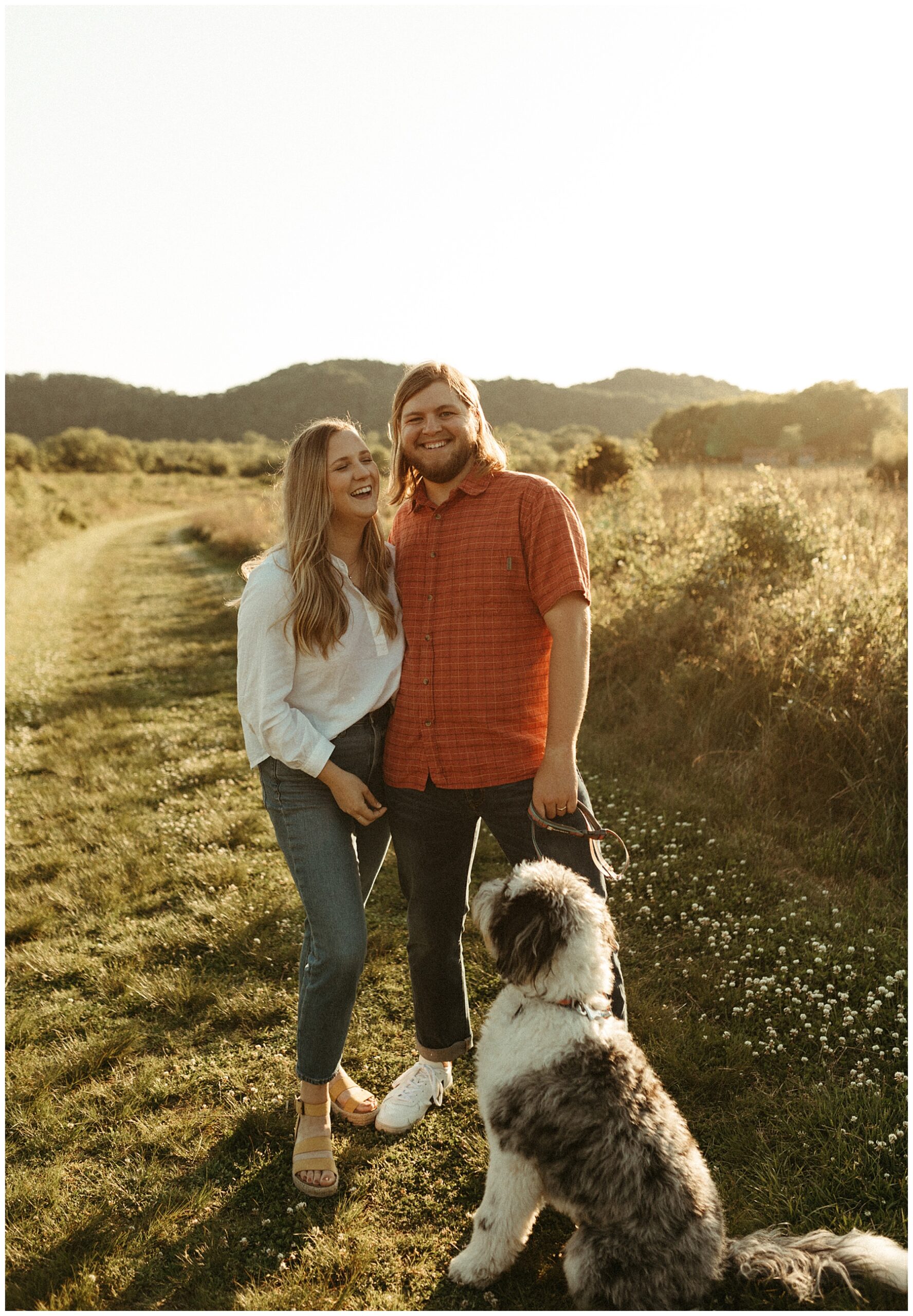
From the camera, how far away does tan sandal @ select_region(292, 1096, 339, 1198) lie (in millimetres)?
2980

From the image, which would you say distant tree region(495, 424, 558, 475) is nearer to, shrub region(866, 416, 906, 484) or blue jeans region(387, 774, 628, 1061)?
blue jeans region(387, 774, 628, 1061)

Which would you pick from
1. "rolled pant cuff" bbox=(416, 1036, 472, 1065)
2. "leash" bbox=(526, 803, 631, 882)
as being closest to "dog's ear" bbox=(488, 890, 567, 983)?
"leash" bbox=(526, 803, 631, 882)

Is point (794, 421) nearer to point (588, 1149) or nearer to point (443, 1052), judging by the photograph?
point (443, 1052)

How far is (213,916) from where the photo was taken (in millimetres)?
4879

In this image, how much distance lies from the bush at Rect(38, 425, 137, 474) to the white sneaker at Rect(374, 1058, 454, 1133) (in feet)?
291

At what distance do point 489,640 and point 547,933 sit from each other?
109 centimetres

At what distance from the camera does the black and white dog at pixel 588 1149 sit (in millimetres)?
2232

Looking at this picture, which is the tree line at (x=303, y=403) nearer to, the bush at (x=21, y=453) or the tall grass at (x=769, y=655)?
the tall grass at (x=769, y=655)

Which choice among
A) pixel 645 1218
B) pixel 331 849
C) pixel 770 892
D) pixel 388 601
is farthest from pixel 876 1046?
pixel 388 601

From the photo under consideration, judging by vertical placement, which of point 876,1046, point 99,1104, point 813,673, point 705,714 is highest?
point 813,673

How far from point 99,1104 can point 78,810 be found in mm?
3804

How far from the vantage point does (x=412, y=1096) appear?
10.9 feet

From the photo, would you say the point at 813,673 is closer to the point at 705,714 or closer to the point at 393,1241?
the point at 705,714

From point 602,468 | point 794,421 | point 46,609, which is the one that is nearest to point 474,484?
point 602,468
